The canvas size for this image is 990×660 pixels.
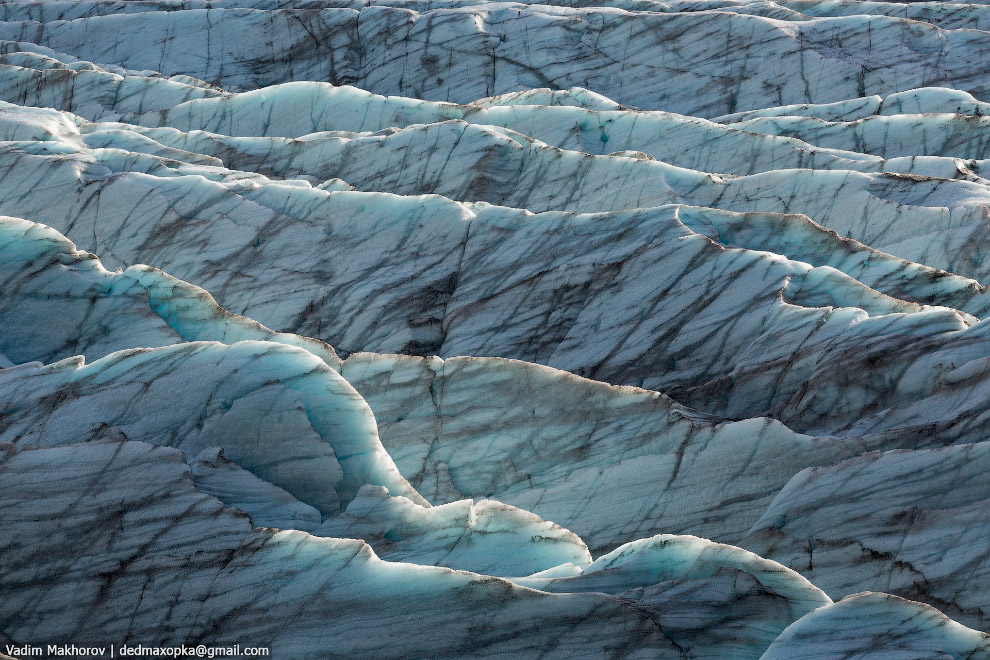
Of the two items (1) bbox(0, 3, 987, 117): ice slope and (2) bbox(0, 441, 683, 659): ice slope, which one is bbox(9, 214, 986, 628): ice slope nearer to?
(2) bbox(0, 441, 683, 659): ice slope

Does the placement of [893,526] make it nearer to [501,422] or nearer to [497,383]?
[501,422]

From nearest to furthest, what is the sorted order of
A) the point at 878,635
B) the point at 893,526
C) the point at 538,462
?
the point at 878,635
the point at 893,526
the point at 538,462

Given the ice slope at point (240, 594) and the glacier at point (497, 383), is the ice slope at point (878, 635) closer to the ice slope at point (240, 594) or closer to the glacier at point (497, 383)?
the glacier at point (497, 383)

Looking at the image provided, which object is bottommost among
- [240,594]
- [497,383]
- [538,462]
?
[538,462]

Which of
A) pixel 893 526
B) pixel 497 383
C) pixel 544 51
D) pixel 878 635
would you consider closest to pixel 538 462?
pixel 497 383

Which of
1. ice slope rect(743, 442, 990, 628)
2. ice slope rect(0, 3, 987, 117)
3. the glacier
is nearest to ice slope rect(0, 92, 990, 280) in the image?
the glacier

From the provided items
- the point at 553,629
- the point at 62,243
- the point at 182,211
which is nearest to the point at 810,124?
the point at 182,211

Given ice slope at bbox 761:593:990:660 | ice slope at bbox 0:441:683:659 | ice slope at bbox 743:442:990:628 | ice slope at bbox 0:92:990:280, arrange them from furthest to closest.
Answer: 1. ice slope at bbox 0:92:990:280
2. ice slope at bbox 743:442:990:628
3. ice slope at bbox 0:441:683:659
4. ice slope at bbox 761:593:990:660

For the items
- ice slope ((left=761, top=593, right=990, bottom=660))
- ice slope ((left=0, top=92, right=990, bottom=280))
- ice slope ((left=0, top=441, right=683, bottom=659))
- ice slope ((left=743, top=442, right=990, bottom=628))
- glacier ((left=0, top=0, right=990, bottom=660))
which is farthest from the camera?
ice slope ((left=0, top=92, right=990, bottom=280))
